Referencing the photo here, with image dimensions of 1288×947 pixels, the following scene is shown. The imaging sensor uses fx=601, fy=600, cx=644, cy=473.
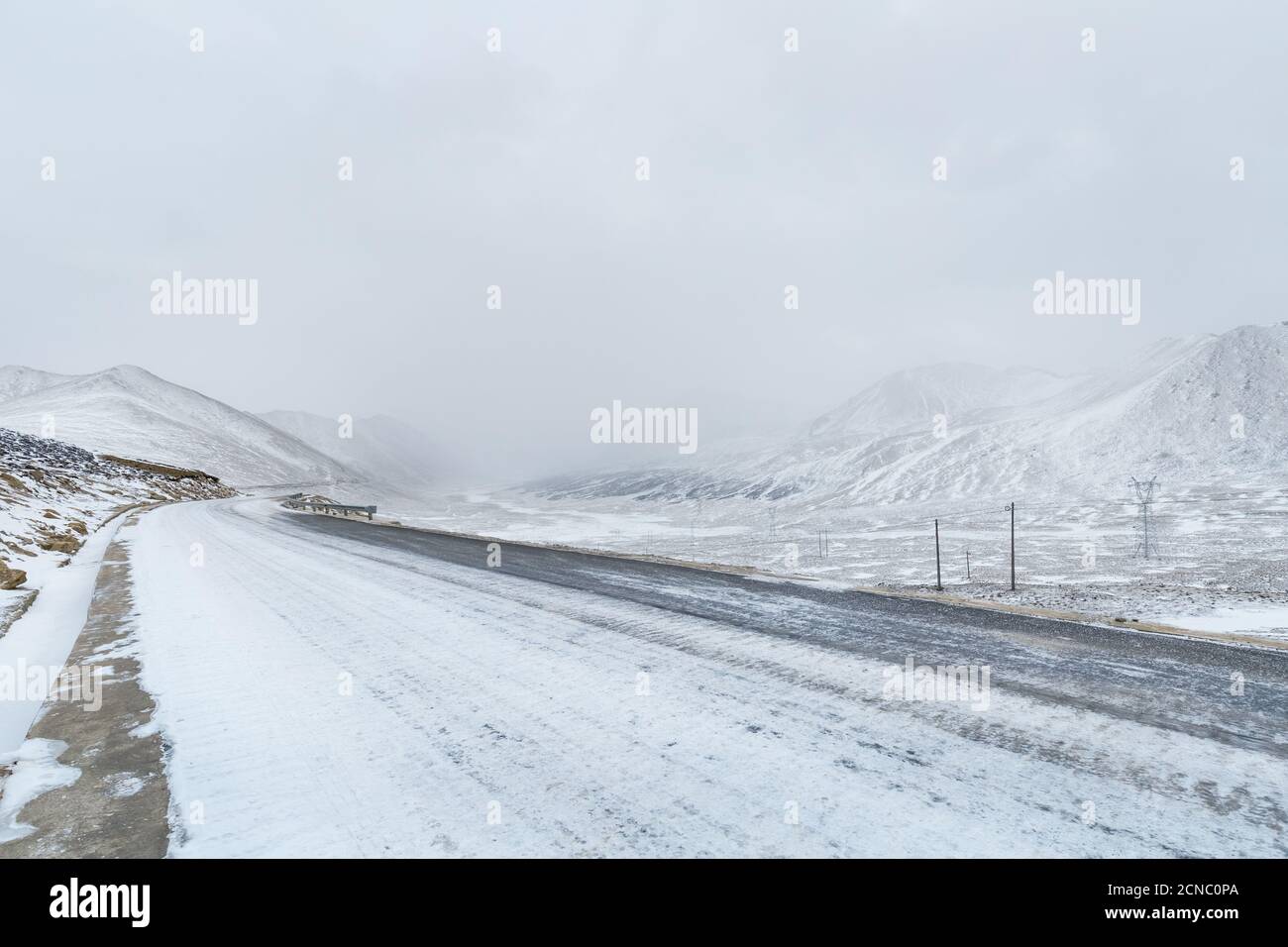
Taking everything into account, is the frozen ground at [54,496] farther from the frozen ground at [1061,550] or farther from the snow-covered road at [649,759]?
the frozen ground at [1061,550]

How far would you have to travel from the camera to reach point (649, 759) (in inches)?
148

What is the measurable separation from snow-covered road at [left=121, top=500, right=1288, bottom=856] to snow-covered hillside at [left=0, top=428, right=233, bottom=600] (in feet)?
23.9

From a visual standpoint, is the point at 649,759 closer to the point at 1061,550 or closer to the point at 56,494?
the point at 1061,550

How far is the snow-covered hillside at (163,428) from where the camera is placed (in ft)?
339

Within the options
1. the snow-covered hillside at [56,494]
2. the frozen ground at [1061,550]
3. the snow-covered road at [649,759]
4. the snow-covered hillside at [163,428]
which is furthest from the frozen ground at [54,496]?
the snow-covered hillside at [163,428]

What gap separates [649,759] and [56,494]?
127 feet
